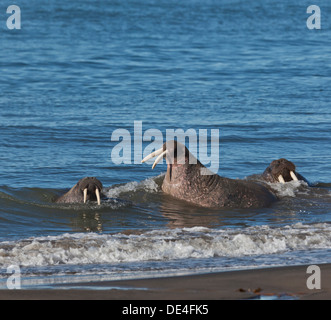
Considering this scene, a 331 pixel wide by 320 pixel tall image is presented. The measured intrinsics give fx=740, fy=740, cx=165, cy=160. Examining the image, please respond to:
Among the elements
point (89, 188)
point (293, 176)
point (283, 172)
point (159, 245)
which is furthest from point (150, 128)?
point (159, 245)

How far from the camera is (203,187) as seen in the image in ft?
33.6

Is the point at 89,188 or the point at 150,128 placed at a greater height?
the point at 150,128

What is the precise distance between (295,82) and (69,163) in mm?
10480

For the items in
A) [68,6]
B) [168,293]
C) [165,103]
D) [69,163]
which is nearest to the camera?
[168,293]

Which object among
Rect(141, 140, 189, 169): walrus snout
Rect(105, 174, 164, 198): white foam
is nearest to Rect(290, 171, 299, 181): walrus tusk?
Rect(141, 140, 189, 169): walrus snout

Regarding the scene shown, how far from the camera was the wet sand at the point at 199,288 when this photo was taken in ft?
19.9

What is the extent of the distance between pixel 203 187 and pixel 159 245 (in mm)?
2431

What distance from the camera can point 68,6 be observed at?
3612cm

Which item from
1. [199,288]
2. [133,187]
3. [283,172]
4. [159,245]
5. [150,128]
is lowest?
[199,288]

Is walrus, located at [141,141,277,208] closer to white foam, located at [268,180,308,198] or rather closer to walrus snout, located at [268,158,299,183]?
white foam, located at [268,180,308,198]

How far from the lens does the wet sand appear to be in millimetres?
6066

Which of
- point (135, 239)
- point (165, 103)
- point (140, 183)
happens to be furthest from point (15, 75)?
point (135, 239)

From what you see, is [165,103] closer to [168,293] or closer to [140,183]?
[140,183]

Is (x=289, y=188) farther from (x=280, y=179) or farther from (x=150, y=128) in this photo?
(x=150, y=128)
